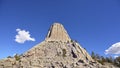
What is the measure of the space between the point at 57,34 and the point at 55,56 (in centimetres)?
2991

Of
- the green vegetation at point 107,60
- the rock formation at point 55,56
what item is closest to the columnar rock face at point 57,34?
the rock formation at point 55,56

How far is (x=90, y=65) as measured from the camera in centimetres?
13388

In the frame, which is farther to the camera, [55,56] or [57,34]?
[57,34]

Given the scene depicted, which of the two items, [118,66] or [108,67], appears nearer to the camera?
[108,67]

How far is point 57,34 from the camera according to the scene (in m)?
167

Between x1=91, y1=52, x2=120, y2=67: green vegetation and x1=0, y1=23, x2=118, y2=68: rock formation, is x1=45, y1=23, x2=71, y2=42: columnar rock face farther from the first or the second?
x1=91, y1=52, x2=120, y2=67: green vegetation

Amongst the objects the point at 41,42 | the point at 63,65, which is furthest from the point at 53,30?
the point at 63,65

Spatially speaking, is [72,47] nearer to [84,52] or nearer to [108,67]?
[84,52]

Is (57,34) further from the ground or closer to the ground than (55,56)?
further from the ground

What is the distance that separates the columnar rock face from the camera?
16300 cm

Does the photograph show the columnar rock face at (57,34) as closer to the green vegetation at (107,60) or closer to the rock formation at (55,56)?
the rock formation at (55,56)

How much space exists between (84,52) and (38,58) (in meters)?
33.1

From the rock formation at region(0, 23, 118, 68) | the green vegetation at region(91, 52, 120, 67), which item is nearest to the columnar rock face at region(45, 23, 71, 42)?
the rock formation at region(0, 23, 118, 68)

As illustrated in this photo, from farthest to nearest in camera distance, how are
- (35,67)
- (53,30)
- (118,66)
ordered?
(53,30) → (118,66) → (35,67)
